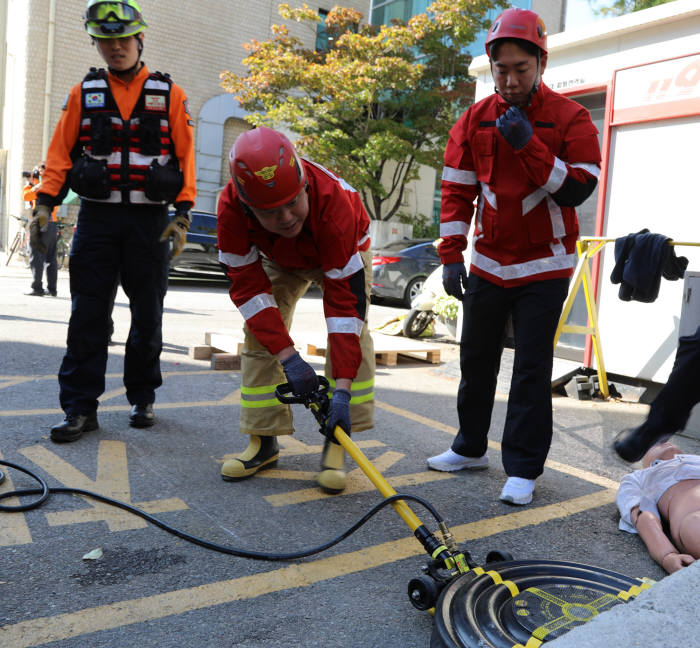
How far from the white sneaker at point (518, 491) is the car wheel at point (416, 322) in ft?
17.8

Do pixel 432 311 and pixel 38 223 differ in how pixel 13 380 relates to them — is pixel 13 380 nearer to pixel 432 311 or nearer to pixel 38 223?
Answer: pixel 38 223

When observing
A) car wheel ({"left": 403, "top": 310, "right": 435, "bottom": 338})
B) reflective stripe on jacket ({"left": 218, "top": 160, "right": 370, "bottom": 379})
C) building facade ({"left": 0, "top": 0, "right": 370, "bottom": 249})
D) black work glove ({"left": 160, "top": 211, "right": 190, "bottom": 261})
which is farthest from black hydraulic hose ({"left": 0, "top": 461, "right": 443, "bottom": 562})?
building facade ({"left": 0, "top": 0, "right": 370, "bottom": 249})

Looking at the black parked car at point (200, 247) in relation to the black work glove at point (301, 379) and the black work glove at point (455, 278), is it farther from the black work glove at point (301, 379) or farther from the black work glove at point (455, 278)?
the black work glove at point (301, 379)

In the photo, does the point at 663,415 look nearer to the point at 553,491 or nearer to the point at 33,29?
the point at 553,491

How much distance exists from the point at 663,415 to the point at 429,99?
52.2ft

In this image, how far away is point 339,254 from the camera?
9.46 feet

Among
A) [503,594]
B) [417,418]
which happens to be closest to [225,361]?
[417,418]

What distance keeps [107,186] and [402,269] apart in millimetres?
Result: 9981

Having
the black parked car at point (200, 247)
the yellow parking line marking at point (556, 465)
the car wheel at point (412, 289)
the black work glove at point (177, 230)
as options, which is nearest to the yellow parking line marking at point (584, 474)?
the yellow parking line marking at point (556, 465)

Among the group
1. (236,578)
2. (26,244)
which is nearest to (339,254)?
(236,578)

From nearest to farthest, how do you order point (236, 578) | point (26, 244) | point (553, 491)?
point (236, 578)
point (553, 491)
point (26, 244)

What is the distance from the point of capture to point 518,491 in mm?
3234

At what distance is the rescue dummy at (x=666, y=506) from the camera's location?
2.57m

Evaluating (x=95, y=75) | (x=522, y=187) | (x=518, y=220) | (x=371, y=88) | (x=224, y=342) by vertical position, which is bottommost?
(x=224, y=342)
